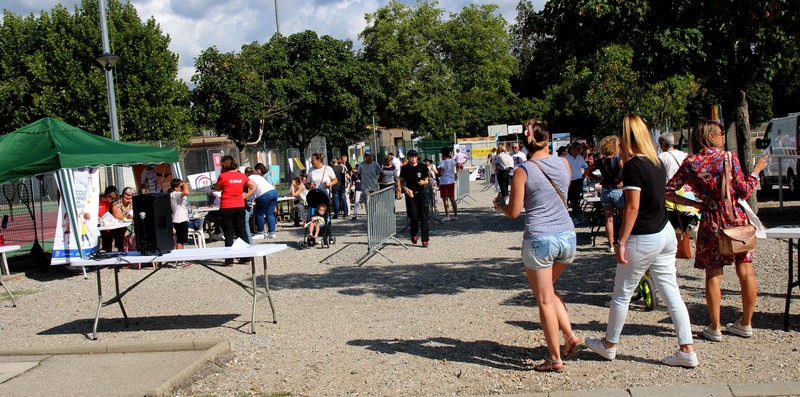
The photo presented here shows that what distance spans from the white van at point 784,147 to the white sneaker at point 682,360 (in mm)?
13947

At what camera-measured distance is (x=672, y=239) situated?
205 inches

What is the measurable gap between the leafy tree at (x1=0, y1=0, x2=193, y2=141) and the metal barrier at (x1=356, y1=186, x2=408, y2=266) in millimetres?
24391

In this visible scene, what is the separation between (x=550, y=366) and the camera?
5.30m

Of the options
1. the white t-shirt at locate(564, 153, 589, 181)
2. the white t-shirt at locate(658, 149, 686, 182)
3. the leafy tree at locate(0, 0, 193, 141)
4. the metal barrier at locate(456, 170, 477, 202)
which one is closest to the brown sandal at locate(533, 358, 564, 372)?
the white t-shirt at locate(658, 149, 686, 182)

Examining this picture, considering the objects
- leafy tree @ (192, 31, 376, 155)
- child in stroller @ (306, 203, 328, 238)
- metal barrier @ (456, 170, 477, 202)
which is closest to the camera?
child in stroller @ (306, 203, 328, 238)

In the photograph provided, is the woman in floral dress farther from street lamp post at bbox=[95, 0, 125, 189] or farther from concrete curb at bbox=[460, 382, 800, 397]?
street lamp post at bbox=[95, 0, 125, 189]

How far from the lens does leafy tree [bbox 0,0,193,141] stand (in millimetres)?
32562

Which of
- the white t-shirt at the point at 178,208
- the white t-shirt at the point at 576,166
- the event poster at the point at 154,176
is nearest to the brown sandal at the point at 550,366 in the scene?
the white t-shirt at the point at 178,208

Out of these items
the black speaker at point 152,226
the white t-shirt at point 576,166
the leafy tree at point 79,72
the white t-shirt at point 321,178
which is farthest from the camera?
the leafy tree at point 79,72

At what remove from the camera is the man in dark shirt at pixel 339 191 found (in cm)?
1955

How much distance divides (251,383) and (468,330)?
6.93 ft

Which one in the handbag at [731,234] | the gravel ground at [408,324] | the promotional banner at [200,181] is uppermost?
the promotional banner at [200,181]

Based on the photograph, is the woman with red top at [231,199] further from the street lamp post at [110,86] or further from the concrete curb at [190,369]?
the street lamp post at [110,86]

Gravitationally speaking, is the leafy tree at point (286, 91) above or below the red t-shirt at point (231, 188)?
above
